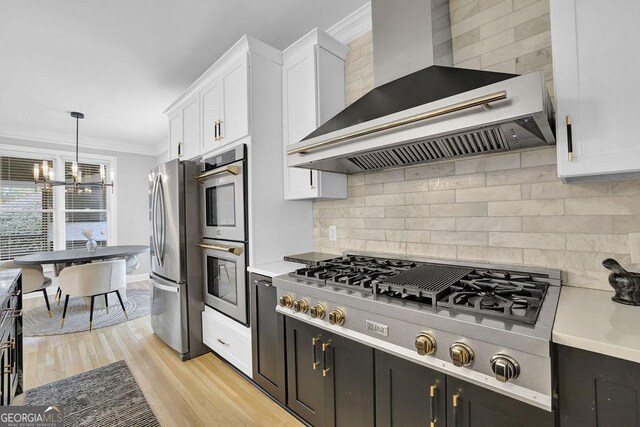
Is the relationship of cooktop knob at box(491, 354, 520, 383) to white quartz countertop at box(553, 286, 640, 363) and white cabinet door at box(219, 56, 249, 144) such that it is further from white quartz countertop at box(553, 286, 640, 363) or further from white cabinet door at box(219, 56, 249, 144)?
white cabinet door at box(219, 56, 249, 144)

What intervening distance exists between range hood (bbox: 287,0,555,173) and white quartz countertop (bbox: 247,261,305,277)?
2.25ft

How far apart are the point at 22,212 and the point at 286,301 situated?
5.36 meters

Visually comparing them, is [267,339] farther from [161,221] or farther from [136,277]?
[136,277]

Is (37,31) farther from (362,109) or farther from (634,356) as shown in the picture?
(634,356)

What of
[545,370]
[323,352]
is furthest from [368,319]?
[545,370]

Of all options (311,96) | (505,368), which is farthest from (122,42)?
(505,368)

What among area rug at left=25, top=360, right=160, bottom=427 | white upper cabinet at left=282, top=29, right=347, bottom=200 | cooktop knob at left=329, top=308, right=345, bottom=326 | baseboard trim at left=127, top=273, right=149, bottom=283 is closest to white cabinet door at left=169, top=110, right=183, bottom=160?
white upper cabinet at left=282, top=29, right=347, bottom=200

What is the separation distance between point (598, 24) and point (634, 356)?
3.55 ft

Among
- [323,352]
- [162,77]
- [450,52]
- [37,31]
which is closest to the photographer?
[323,352]

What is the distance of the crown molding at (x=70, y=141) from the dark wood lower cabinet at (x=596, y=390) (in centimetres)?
659

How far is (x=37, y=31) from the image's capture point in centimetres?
219

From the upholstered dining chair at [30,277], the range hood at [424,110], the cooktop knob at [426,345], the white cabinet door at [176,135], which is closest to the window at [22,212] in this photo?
the upholstered dining chair at [30,277]

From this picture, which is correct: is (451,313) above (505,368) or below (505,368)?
above

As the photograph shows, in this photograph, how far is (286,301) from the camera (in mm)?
1565
